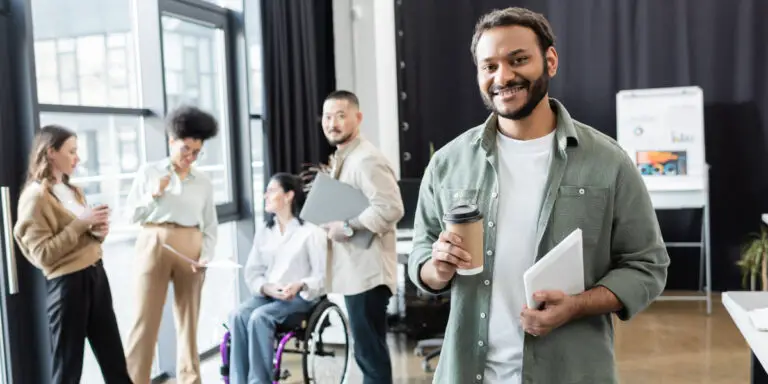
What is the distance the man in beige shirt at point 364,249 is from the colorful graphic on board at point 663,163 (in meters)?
3.01

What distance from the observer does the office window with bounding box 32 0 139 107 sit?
3373 mm

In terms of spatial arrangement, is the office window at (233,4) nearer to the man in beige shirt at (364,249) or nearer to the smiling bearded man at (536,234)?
the man in beige shirt at (364,249)

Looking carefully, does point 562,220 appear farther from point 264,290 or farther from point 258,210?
point 258,210

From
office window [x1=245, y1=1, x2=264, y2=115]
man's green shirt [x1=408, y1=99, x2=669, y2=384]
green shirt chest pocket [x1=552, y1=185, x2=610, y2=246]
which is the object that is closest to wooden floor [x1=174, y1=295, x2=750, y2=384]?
office window [x1=245, y1=1, x2=264, y2=115]

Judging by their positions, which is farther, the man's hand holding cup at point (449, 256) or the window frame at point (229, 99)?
the window frame at point (229, 99)

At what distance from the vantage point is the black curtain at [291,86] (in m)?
4.84

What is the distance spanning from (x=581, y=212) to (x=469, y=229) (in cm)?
24

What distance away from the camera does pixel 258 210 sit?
17.0 feet

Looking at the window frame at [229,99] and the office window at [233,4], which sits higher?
the office window at [233,4]

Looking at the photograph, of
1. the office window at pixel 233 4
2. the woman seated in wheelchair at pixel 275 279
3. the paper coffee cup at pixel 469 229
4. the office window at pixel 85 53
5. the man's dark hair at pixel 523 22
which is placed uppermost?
the office window at pixel 233 4

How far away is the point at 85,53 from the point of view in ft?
12.4

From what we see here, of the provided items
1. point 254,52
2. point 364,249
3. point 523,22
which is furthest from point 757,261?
point 523,22

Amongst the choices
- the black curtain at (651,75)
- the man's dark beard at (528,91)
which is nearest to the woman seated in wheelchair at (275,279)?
the man's dark beard at (528,91)

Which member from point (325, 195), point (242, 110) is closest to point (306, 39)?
point (242, 110)
